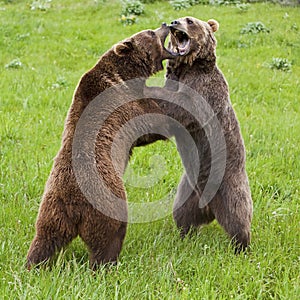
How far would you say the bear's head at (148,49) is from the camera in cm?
434

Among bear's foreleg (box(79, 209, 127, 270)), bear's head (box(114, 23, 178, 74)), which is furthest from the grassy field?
bear's head (box(114, 23, 178, 74))

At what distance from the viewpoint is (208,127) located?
4.54 m

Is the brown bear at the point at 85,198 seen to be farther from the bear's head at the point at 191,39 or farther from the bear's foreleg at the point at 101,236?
the bear's head at the point at 191,39

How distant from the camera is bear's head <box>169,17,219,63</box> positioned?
14.7 feet

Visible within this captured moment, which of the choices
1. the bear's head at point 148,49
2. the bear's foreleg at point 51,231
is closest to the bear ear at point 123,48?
the bear's head at point 148,49

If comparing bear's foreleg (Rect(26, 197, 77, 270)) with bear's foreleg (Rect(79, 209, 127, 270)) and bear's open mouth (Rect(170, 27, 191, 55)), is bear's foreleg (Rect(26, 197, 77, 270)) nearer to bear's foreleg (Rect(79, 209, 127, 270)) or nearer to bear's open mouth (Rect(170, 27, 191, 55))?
bear's foreleg (Rect(79, 209, 127, 270))

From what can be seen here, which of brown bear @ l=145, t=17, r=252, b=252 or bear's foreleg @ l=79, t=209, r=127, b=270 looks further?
brown bear @ l=145, t=17, r=252, b=252

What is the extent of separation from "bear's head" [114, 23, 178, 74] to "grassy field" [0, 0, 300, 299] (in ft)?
4.41

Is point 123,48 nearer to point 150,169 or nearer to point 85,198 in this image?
point 85,198

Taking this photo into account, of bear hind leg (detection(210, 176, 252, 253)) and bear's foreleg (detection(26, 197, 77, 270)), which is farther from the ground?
bear's foreleg (detection(26, 197, 77, 270))

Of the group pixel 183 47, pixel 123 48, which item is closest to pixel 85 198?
Answer: pixel 123 48

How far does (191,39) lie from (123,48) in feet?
1.91

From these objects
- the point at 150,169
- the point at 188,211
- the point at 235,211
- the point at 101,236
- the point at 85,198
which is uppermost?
the point at 85,198

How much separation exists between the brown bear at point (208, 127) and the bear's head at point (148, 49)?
0.40ft
